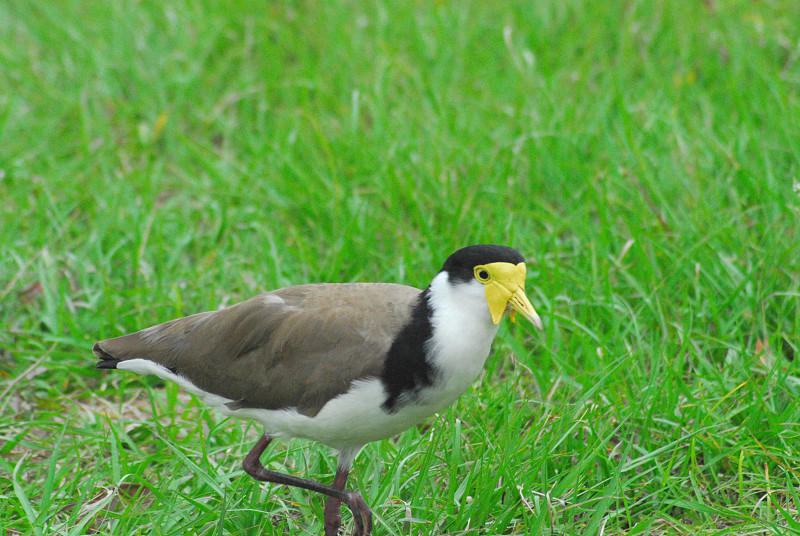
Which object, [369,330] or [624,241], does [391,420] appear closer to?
[369,330]

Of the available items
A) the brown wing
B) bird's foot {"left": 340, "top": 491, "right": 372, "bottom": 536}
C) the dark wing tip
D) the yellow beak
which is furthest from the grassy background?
the yellow beak

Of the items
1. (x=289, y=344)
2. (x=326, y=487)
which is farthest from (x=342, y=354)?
(x=326, y=487)

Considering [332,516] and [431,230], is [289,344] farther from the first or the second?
[431,230]

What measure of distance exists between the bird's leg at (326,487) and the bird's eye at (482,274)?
0.97 m

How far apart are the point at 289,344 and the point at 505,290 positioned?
885 millimetres

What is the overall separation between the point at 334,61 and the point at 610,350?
3.63m

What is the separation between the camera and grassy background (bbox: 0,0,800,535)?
3568 millimetres

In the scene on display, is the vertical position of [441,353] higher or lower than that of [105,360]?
lower

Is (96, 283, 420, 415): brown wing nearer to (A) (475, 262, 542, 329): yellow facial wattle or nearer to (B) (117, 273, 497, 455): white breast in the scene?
(B) (117, 273, 497, 455): white breast

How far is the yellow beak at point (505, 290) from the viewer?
121 inches

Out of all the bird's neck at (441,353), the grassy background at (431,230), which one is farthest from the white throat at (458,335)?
the grassy background at (431,230)

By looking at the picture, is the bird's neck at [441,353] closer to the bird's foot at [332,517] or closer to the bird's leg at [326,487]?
the bird's leg at [326,487]

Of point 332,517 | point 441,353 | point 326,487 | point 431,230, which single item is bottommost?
point 332,517

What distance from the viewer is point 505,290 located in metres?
3.07
